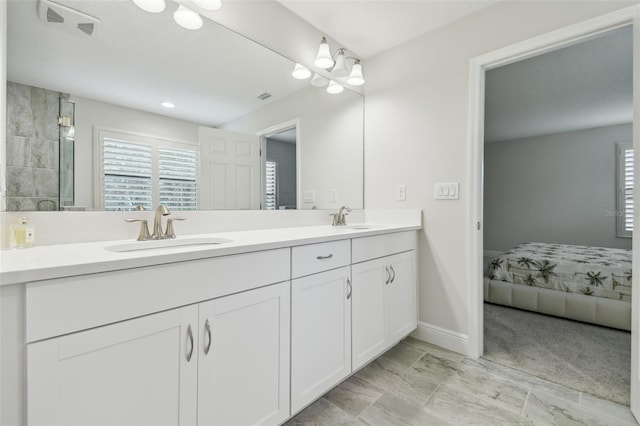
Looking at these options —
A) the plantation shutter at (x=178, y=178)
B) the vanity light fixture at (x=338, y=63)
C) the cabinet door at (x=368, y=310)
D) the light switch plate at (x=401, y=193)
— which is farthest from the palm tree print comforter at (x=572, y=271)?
the plantation shutter at (x=178, y=178)

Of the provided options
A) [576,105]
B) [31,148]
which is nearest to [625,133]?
[576,105]

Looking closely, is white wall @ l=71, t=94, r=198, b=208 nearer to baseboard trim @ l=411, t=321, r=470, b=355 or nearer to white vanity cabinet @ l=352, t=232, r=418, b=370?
white vanity cabinet @ l=352, t=232, r=418, b=370

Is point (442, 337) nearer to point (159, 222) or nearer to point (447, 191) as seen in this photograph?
point (447, 191)

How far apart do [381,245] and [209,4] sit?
1617mm

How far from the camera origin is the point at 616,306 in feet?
7.59

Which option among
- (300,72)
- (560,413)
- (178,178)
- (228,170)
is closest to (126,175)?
(178,178)

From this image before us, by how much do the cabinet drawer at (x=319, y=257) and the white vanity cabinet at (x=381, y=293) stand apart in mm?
95

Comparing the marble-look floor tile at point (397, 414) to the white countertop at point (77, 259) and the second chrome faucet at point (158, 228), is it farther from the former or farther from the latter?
the second chrome faucet at point (158, 228)

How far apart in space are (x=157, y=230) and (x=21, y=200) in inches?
18.1

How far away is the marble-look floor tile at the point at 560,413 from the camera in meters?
1.35

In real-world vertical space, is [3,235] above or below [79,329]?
above

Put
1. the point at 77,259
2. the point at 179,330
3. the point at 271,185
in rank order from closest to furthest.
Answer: the point at 77,259 < the point at 179,330 < the point at 271,185

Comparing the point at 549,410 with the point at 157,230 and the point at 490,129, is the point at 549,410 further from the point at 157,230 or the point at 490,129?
the point at 490,129

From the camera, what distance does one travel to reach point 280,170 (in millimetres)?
2006
